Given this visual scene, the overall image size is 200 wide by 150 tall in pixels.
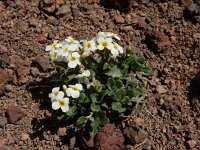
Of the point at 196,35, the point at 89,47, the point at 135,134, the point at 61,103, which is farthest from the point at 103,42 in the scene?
the point at 196,35

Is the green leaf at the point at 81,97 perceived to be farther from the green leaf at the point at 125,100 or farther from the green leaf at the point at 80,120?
the green leaf at the point at 125,100

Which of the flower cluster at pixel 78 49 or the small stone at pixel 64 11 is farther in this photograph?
the small stone at pixel 64 11

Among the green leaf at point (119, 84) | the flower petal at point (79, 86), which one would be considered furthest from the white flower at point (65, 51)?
the green leaf at point (119, 84)

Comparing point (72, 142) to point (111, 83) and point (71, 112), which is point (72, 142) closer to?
point (71, 112)

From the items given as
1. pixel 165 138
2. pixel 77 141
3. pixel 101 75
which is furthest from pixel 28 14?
pixel 165 138

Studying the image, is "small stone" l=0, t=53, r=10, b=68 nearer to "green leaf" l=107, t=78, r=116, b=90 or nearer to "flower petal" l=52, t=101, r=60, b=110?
"flower petal" l=52, t=101, r=60, b=110

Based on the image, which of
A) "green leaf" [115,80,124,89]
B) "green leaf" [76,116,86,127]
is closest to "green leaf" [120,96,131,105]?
"green leaf" [115,80,124,89]
